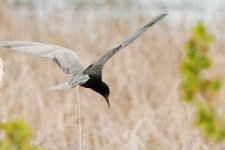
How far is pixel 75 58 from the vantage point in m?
2.07

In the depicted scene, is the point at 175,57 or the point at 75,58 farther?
the point at 175,57

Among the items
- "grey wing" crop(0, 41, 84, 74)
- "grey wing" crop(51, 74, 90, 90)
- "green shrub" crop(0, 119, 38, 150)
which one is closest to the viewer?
"green shrub" crop(0, 119, 38, 150)

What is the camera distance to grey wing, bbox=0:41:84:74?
6.46 ft

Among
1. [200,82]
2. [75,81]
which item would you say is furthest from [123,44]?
[200,82]

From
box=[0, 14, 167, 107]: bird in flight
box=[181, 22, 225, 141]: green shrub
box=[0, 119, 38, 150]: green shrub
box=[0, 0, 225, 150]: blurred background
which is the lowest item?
box=[0, 0, 225, 150]: blurred background

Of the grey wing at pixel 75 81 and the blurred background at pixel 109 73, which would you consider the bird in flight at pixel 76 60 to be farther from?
the blurred background at pixel 109 73

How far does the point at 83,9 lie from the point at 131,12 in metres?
0.45

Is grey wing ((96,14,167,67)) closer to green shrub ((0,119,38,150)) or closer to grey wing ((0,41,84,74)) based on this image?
grey wing ((0,41,84,74))

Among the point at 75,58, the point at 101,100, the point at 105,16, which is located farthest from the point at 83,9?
the point at 75,58

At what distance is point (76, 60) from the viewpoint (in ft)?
6.78

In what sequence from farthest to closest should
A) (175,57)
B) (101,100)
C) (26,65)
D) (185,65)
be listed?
(175,57) → (26,65) → (101,100) → (185,65)

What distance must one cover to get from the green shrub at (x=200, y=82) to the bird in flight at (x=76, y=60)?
0.95 ft

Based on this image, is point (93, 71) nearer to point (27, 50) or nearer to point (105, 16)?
point (27, 50)

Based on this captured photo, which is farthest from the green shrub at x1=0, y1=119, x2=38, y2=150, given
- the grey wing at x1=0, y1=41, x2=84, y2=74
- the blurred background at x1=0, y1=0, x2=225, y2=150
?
the blurred background at x1=0, y1=0, x2=225, y2=150
